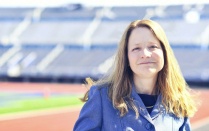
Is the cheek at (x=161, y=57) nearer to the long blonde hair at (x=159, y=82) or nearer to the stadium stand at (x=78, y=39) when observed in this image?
the long blonde hair at (x=159, y=82)

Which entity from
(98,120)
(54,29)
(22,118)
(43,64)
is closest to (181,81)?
(98,120)

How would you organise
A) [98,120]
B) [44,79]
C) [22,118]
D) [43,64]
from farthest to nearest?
[43,64], [44,79], [22,118], [98,120]

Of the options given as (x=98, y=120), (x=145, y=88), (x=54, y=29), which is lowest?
(x=98, y=120)

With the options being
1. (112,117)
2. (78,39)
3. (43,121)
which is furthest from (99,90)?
(78,39)

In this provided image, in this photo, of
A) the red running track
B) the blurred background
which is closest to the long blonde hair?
the red running track

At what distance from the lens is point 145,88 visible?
7.09 feet

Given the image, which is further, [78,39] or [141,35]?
[78,39]

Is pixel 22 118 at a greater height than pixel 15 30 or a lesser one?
lesser

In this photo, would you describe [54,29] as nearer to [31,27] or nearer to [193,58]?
[31,27]

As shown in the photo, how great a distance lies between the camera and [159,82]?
2.21 meters

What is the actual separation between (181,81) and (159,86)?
0.11 metres

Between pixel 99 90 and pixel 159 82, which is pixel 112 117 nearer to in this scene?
pixel 99 90

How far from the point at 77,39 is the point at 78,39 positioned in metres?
0.13

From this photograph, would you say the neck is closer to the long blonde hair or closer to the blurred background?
the long blonde hair
